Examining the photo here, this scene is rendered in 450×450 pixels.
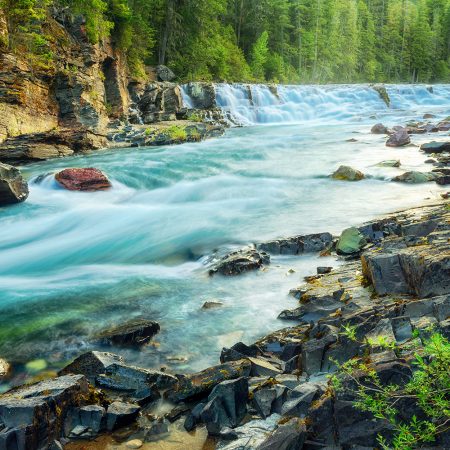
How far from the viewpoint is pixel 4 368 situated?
4.71 m

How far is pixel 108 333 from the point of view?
5.36 metres

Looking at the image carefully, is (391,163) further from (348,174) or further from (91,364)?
(91,364)

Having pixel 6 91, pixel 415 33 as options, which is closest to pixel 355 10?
pixel 415 33

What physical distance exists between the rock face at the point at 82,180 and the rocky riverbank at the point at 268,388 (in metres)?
8.86

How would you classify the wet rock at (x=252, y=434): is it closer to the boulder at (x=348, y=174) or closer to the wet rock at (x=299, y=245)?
the wet rock at (x=299, y=245)

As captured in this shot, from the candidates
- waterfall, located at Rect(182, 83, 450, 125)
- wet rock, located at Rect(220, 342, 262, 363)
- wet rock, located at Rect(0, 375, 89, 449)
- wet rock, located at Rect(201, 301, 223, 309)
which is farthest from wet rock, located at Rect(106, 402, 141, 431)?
waterfall, located at Rect(182, 83, 450, 125)

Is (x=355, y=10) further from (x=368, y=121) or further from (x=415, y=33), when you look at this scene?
(x=368, y=121)

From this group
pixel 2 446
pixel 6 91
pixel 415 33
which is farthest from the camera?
pixel 415 33

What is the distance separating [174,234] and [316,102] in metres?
30.6

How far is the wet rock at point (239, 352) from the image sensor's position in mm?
4383

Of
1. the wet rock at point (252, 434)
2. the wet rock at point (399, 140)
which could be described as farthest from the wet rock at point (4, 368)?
the wet rock at point (399, 140)

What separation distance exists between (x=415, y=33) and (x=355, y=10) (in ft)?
39.3

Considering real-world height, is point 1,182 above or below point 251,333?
above

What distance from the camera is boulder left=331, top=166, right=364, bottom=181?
13.1 metres
